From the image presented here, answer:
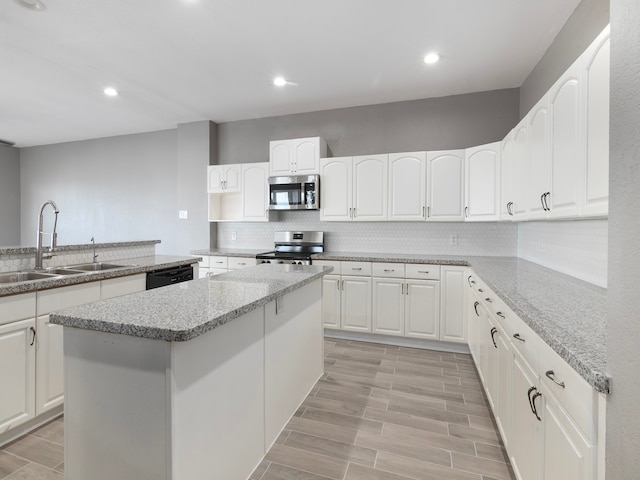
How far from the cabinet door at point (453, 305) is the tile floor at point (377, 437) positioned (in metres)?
0.52

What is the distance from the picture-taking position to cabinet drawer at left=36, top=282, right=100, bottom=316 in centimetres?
207

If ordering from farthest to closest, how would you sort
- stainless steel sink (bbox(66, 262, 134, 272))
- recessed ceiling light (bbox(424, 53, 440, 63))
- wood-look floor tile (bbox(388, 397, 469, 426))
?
1. recessed ceiling light (bbox(424, 53, 440, 63))
2. stainless steel sink (bbox(66, 262, 134, 272))
3. wood-look floor tile (bbox(388, 397, 469, 426))

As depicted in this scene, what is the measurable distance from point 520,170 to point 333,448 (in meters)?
2.45

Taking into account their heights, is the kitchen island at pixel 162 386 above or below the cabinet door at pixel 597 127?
below

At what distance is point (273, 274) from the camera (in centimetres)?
219

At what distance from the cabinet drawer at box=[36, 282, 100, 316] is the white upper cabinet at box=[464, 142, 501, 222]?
3546 mm

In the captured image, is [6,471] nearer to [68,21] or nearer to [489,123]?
[68,21]

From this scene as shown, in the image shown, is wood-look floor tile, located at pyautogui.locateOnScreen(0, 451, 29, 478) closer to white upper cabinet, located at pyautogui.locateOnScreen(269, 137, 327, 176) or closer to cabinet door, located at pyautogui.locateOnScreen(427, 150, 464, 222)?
white upper cabinet, located at pyautogui.locateOnScreen(269, 137, 327, 176)

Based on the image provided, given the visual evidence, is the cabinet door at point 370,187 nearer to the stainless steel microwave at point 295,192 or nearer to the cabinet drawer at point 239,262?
the stainless steel microwave at point 295,192

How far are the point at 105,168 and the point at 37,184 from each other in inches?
71.3

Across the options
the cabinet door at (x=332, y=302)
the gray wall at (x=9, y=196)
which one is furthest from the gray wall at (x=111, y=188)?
the cabinet door at (x=332, y=302)

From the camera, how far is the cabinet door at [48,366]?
2055 mm

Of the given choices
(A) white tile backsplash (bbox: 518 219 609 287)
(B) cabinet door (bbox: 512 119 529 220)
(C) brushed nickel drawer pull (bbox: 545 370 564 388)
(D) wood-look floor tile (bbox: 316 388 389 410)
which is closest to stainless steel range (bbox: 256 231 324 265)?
(D) wood-look floor tile (bbox: 316 388 389 410)

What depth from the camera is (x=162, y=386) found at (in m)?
1.11
